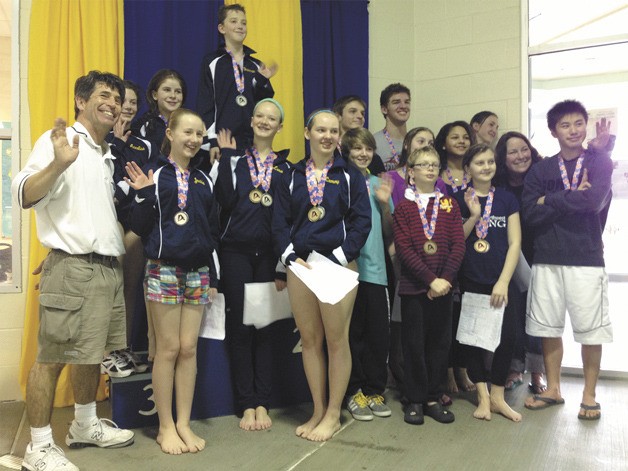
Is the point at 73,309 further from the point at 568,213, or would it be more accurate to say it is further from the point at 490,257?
the point at 568,213

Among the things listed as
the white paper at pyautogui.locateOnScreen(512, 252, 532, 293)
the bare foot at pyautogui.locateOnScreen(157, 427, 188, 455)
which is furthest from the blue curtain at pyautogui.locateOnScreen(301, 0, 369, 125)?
the bare foot at pyautogui.locateOnScreen(157, 427, 188, 455)

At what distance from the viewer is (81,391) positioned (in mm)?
2590

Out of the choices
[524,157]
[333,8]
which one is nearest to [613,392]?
[524,157]

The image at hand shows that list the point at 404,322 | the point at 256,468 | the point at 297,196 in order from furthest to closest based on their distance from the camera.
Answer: the point at 404,322 < the point at 297,196 < the point at 256,468

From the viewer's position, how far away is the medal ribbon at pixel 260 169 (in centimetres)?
284

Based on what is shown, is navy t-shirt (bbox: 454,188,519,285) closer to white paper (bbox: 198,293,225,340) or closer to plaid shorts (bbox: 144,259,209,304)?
white paper (bbox: 198,293,225,340)

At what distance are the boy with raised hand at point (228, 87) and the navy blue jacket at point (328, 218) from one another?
654mm

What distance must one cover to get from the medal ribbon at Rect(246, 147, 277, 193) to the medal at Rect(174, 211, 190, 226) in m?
0.44

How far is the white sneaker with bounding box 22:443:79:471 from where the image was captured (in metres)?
2.31

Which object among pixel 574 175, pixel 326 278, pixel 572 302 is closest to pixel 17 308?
pixel 326 278

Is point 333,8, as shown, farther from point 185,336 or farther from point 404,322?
point 185,336

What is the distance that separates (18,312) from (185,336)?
153 centimetres

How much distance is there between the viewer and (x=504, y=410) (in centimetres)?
298

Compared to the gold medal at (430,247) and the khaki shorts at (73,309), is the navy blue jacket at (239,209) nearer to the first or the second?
the khaki shorts at (73,309)
